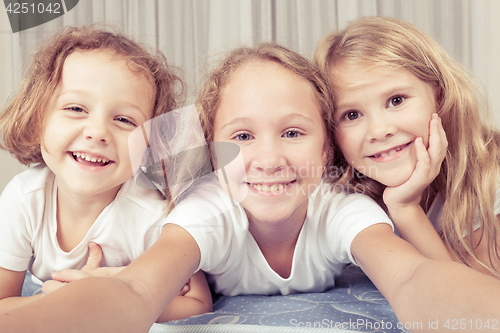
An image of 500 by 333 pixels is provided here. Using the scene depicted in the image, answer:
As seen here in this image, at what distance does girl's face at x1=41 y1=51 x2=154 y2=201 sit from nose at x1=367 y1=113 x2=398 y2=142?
0.43 metres

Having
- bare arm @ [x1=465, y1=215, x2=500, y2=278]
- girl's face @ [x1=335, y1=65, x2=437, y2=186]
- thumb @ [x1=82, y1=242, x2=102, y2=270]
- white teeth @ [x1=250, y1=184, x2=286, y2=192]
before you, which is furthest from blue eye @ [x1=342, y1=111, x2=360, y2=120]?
thumb @ [x1=82, y1=242, x2=102, y2=270]

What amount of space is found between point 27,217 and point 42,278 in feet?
0.49

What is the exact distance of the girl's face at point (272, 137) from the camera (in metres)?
0.70

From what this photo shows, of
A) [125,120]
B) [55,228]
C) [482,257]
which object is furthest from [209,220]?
[482,257]

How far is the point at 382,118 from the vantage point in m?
0.78

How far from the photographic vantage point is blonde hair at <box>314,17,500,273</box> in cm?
83

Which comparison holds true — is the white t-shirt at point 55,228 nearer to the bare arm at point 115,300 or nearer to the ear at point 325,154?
the bare arm at point 115,300

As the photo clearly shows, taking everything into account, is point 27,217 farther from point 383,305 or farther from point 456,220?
point 456,220

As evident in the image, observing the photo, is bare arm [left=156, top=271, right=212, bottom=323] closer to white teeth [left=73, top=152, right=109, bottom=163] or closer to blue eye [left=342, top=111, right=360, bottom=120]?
white teeth [left=73, top=152, right=109, bottom=163]

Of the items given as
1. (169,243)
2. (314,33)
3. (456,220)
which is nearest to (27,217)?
(169,243)

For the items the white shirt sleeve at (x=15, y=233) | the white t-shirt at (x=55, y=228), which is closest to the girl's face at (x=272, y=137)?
the white t-shirt at (x=55, y=228)

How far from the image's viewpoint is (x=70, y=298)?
1.33 feet

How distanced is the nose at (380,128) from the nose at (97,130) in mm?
491

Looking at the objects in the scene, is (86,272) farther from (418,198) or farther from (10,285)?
(418,198)
